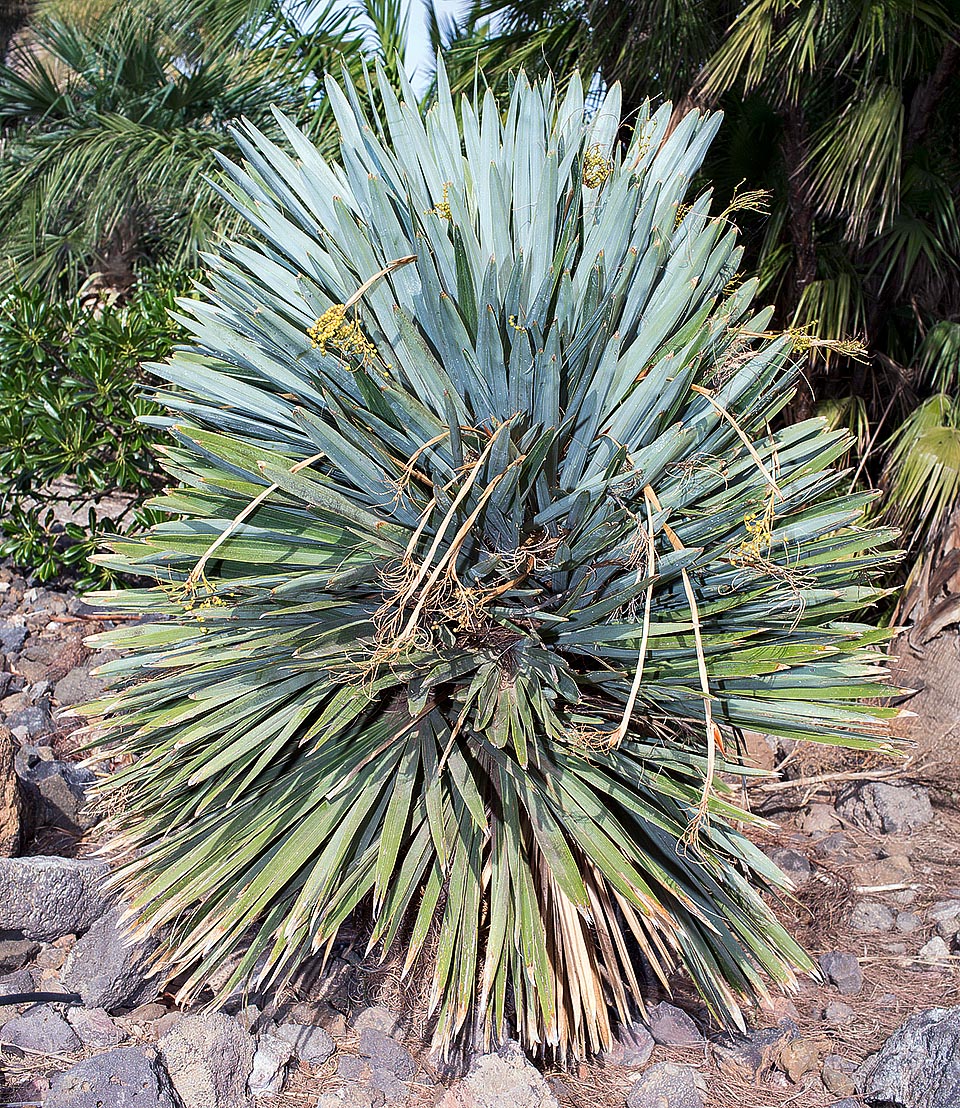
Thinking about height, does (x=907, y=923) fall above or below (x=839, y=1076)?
below

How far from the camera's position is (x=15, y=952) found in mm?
2502

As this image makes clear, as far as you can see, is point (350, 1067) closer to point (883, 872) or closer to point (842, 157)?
point (883, 872)

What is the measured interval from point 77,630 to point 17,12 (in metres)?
14.8

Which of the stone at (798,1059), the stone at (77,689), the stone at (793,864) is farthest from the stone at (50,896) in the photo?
Result: the stone at (793,864)

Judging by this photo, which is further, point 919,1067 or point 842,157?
point 842,157

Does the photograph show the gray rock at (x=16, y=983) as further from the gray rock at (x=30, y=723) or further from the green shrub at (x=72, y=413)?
the green shrub at (x=72, y=413)

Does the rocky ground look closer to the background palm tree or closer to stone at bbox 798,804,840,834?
stone at bbox 798,804,840,834

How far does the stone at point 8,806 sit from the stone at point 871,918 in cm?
253

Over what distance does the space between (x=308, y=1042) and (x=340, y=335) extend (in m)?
1.65

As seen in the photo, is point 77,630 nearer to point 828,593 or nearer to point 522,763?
point 522,763

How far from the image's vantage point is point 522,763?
75.5 inches

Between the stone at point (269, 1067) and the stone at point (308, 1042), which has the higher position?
the stone at point (269, 1067)

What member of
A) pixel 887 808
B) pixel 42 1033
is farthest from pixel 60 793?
pixel 887 808

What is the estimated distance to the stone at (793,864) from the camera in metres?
3.20
